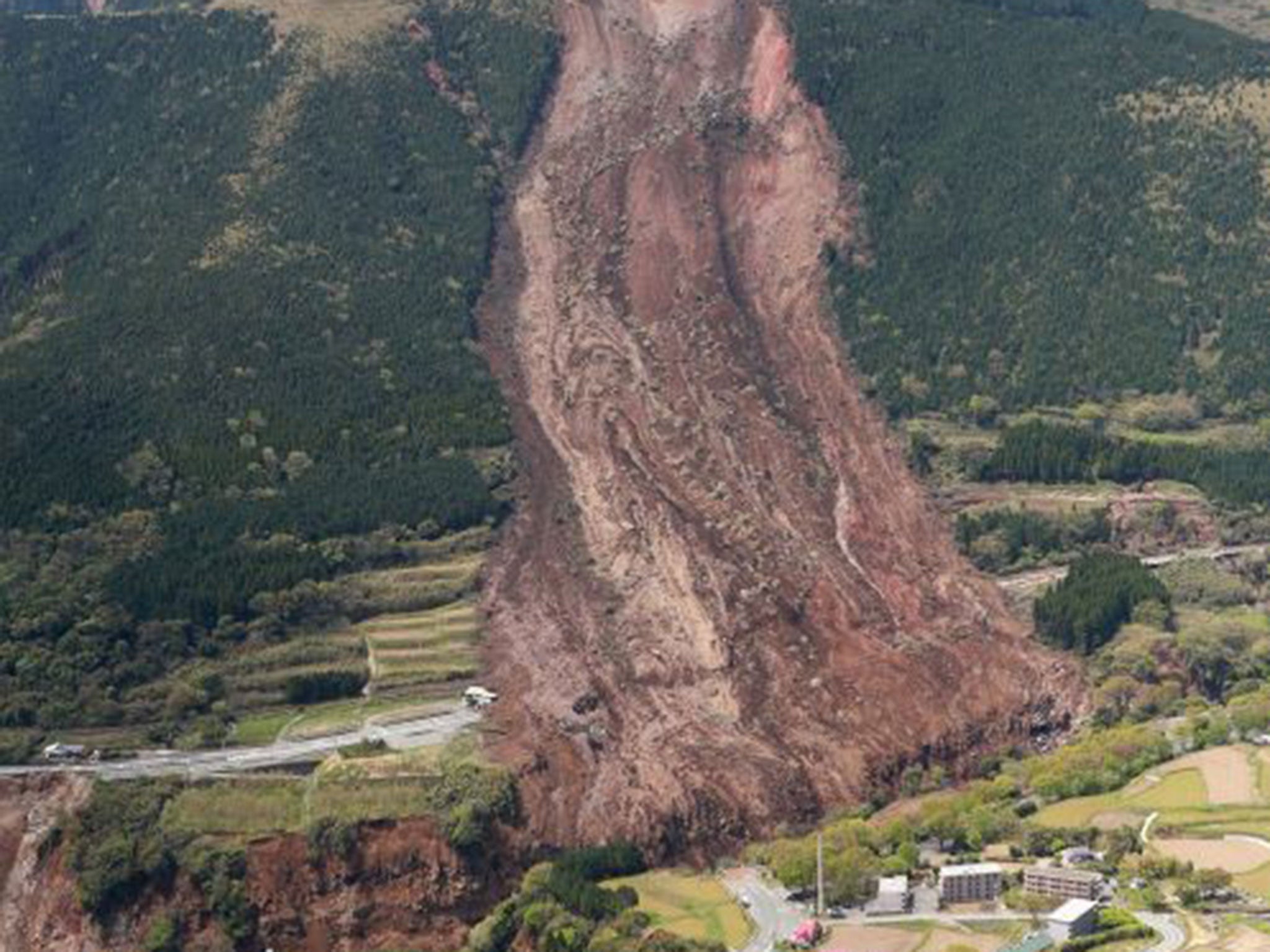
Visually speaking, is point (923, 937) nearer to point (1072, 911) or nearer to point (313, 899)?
point (1072, 911)

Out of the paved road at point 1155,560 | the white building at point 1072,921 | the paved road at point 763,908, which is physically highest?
the paved road at point 1155,560

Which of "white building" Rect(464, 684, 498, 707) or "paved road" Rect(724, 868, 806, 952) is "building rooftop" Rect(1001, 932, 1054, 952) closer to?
"paved road" Rect(724, 868, 806, 952)

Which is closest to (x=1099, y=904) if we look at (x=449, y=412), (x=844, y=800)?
(x=844, y=800)

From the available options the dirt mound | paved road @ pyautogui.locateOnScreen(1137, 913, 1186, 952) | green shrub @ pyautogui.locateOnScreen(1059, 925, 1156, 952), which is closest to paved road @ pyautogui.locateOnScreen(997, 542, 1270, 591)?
paved road @ pyautogui.locateOnScreen(1137, 913, 1186, 952)

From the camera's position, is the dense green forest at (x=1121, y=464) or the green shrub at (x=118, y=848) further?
the dense green forest at (x=1121, y=464)

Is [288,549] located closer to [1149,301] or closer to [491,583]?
[491,583]

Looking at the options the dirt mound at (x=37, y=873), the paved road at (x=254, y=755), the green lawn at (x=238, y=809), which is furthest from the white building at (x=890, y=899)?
the dirt mound at (x=37, y=873)

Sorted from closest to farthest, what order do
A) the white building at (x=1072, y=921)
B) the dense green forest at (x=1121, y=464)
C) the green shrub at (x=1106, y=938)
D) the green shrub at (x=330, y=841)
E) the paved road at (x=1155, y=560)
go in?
1. the green shrub at (x=1106, y=938)
2. the white building at (x=1072, y=921)
3. the green shrub at (x=330, y=841)
4. the paved road at (x=1155, y=560)
5. the dense green forest at (x=1121, y=464)

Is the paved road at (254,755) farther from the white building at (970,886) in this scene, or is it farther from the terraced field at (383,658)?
the white building at (970,886)
